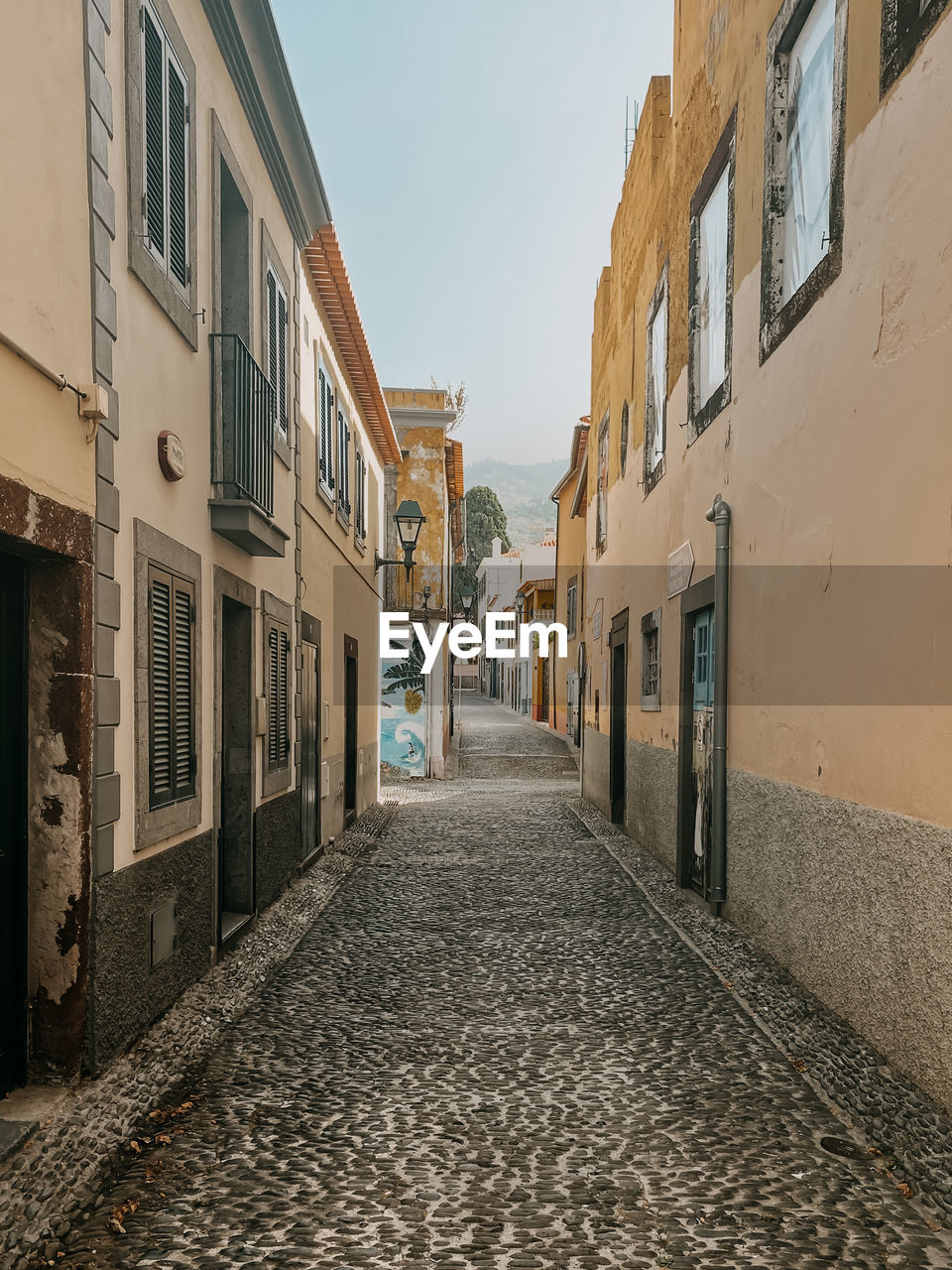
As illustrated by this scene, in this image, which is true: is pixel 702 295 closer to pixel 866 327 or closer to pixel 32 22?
pixel 866 327

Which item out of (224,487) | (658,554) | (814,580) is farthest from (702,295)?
(224,487)

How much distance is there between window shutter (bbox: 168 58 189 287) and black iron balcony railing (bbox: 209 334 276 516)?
69 cm

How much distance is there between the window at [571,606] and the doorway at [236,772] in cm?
2252

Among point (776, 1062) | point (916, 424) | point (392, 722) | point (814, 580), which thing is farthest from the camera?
point (392, 722)

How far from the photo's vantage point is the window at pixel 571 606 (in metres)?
29.7

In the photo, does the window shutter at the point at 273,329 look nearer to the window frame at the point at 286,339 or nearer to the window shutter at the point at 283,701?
the window frame at the point at 286,339

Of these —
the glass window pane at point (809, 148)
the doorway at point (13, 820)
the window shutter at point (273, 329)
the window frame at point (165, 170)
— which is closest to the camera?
the doorway at point (13, 820)

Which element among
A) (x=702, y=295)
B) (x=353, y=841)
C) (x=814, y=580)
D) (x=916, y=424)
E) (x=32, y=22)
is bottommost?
(x=353, y=841)

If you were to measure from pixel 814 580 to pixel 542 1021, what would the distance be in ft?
8.88

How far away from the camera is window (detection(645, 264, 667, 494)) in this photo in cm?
1052

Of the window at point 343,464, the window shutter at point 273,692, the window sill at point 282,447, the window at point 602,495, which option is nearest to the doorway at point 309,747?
the window shutter at point 273,692

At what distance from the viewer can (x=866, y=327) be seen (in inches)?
185

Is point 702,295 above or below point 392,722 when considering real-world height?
above

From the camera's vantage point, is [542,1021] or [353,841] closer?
[542,1021]
